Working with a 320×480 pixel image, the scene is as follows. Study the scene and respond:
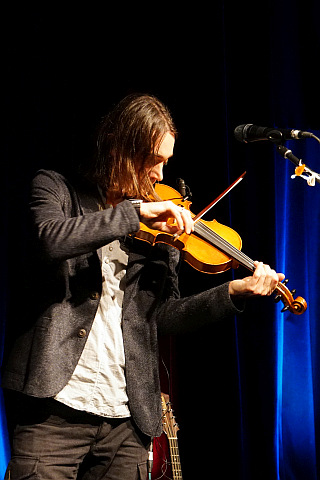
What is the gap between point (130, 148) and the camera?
1682 millimetres

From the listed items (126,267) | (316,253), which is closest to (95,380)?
(126,267)

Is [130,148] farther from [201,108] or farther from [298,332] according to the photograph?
[298,332]

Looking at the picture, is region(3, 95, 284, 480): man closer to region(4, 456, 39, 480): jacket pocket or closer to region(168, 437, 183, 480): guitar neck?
region(4, 456, 39, 480): jacket pocket

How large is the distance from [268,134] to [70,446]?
100 centimetres

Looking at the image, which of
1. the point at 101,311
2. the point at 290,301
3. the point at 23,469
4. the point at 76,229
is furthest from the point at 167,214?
the point at 23,469

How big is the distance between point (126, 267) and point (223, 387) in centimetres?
122

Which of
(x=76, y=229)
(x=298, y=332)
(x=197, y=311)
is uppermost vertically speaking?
(x=76, y=229)

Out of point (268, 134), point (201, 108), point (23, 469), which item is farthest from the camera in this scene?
point (201, 108)

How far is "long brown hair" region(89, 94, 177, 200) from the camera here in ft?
5.41

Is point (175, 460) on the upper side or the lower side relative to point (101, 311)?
lower

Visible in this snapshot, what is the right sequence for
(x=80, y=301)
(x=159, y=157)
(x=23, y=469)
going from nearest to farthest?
(x=23, y=469) < (x=80, y=301) < (x=159, y=157)

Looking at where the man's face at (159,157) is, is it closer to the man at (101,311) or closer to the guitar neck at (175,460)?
the man at (101,311)

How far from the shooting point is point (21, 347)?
1.41 meters

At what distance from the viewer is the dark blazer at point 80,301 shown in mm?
1349
